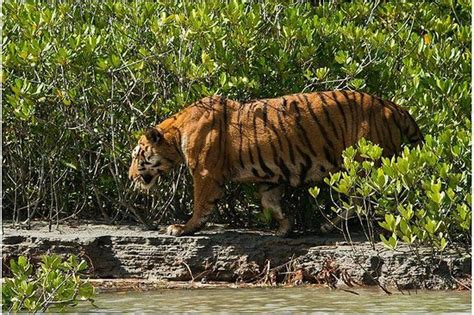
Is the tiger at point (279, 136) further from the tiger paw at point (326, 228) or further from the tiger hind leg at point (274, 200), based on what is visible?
the tiger paw at point (326, 228)

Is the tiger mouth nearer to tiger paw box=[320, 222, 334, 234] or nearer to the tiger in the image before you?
the tiger

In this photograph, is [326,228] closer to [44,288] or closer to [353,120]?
[353,120]

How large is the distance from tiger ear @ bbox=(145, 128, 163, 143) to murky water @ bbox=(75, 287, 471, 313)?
4.13 feet

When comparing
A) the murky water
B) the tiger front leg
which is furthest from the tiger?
the murky water

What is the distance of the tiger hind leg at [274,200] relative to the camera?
9508 mm

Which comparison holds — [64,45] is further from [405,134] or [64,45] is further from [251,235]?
[405,134]

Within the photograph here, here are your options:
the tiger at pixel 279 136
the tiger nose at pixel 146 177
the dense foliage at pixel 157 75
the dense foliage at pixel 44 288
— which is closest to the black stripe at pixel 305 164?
the tiger at pixel 279 136

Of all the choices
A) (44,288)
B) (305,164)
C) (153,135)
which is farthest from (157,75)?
(44,288)

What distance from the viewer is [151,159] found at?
960cm

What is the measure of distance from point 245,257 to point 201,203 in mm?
533

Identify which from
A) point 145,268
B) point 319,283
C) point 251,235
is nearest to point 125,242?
point 145,268

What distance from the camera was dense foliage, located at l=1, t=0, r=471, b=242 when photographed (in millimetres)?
9547

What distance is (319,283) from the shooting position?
8.95 m

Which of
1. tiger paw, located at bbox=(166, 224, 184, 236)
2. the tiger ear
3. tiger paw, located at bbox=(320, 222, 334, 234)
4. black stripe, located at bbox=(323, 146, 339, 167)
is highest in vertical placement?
the tiger ear
